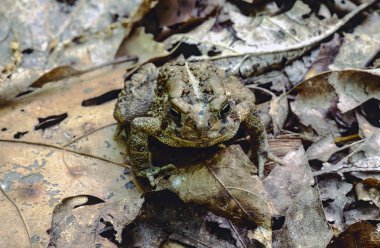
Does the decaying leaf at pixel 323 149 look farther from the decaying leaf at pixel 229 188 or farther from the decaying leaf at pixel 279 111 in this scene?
the decaying leaf at pixel 229 188

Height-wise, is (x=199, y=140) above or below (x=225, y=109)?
below

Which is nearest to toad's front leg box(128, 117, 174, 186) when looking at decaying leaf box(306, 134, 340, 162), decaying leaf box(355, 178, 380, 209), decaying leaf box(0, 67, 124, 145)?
decaying leaf box(0, 67, 124, 145)

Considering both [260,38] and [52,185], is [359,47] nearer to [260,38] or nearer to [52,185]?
[260,38]

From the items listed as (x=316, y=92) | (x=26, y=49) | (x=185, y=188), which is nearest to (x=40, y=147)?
(x=185, y=188)

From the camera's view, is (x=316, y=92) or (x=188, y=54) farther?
(x=188, y=54)

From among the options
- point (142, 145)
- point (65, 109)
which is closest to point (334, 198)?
point (142, 145)

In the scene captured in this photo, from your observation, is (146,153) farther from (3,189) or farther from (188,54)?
(188,54)
